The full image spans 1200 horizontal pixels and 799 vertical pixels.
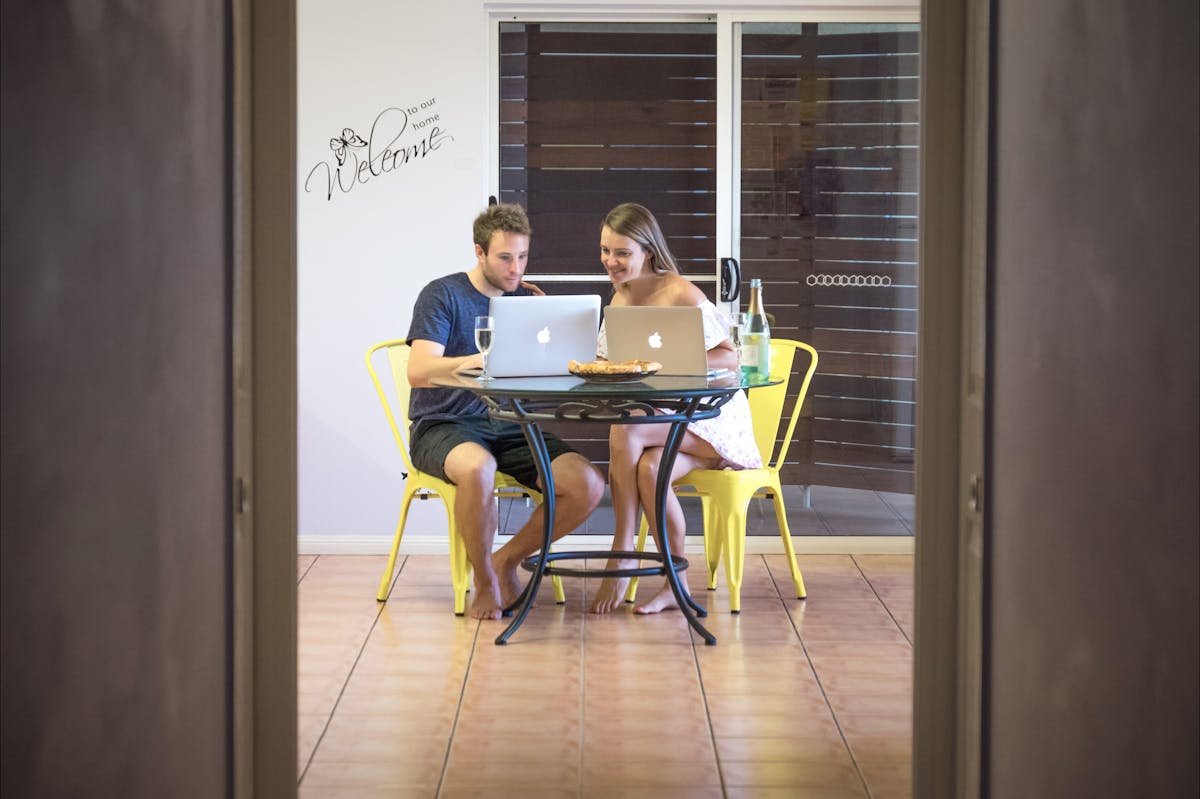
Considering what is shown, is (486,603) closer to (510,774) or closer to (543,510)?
(543,510)

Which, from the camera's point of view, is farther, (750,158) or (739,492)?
(750,158)

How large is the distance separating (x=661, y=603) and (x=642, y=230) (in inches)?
46.7

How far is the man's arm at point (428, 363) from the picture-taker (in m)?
4.11

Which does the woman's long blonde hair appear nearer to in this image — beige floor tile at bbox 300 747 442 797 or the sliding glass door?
the sliding glass door

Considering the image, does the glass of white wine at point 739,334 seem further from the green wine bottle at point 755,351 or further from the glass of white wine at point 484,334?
the glass of white wine at point 484,334

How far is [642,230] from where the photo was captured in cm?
429

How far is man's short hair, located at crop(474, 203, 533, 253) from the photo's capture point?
13.9ft

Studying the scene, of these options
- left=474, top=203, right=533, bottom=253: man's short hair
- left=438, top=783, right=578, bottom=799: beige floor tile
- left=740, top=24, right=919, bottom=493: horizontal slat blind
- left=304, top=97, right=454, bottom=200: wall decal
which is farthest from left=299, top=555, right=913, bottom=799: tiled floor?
left=304, top=97, right=454, bottom=200: wall decal

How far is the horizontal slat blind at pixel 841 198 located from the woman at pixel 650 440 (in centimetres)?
93
